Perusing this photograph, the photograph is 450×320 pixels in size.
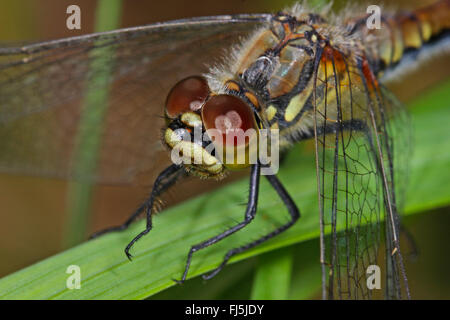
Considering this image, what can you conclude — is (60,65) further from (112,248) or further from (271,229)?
(271,229)

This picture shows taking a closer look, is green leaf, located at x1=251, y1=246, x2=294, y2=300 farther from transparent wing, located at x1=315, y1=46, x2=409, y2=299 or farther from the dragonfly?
transparent wing, located at x1=315, y1=46, x2=409, y2=299

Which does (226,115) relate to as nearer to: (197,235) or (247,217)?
(247,217)

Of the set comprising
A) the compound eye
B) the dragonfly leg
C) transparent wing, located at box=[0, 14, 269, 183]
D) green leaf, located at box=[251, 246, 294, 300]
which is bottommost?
green leaf, located at box=[251, 246, 294, 300]

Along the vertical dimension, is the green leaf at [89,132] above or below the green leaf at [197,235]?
above

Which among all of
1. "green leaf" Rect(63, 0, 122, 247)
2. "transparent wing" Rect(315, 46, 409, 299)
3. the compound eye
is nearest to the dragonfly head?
the compound eye

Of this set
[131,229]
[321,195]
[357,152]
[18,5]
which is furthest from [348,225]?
[18,5]

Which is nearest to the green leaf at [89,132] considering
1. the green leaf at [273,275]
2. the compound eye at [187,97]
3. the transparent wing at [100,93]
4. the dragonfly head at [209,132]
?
the transparent wing at [100,93]

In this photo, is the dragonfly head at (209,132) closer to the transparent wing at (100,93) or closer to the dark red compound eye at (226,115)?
the dark red compound eye at (226,115)
